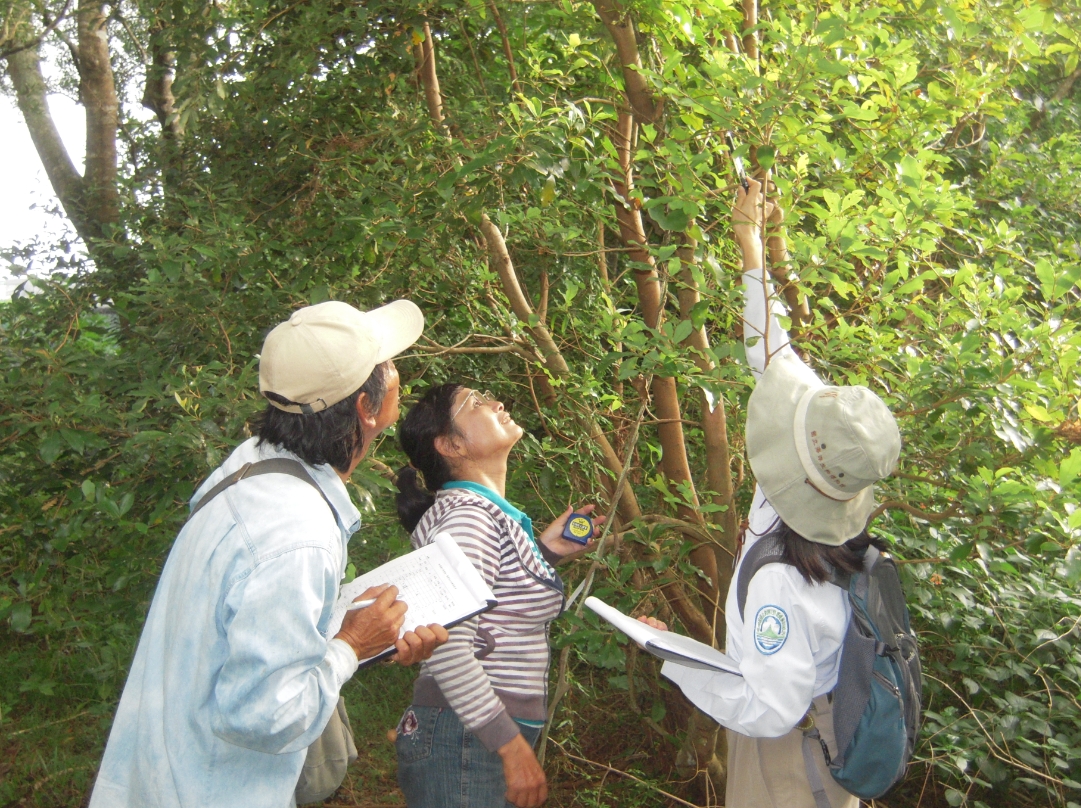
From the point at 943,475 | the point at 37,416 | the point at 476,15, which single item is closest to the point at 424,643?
the point at 943,475

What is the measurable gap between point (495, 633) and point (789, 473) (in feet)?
2.69

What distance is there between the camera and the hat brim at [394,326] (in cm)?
192

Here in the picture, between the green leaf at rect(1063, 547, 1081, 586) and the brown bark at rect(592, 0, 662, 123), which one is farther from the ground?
the brown bark at rect(592, 0, 662, 123)

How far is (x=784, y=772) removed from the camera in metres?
1.89

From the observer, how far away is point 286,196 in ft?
13.8

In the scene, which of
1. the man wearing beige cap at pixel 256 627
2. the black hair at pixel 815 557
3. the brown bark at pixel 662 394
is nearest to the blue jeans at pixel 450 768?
the man wearing beige cap at pixel 256 627

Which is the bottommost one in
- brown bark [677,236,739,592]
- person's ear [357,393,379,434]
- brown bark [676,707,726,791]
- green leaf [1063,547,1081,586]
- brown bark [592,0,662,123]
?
brown bark [676,707,726,791]

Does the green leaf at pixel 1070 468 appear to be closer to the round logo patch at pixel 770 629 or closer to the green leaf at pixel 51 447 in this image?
the round logo patch at pixel 770 629

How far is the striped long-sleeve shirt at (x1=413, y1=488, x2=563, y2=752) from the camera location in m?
2.07

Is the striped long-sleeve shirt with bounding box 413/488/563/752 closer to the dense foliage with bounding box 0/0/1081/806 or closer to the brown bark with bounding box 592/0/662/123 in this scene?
the dense foliage with bounding box 0/0/1081/806

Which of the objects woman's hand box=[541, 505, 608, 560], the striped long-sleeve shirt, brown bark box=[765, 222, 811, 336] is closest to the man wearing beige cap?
the striped long-sleeve shirt

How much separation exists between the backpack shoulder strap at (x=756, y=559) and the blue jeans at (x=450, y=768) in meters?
0.67

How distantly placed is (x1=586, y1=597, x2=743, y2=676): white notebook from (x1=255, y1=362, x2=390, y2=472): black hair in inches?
22.4

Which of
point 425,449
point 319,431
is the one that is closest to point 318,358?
point 319,431
